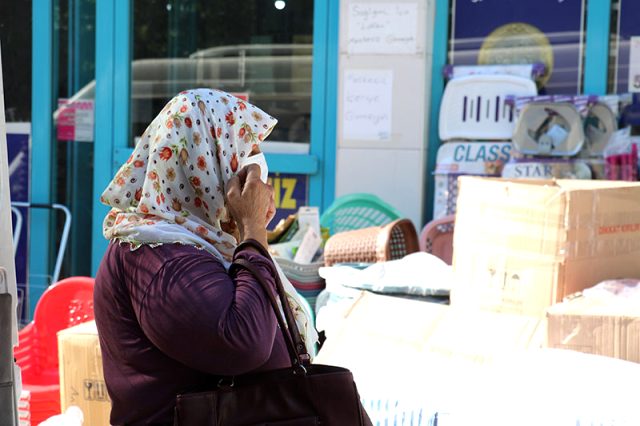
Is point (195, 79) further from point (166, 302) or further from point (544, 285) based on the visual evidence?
point (166, 302)

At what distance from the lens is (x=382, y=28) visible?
217 inches

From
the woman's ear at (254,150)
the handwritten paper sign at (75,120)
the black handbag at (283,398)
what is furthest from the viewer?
the handwritten paper sign at (75,120)

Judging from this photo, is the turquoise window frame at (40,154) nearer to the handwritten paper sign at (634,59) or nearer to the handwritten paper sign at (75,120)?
the handwritten paper sign at (75,120)

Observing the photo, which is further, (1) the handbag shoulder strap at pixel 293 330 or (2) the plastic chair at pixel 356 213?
(2) the plastic chair at pixel 356 213

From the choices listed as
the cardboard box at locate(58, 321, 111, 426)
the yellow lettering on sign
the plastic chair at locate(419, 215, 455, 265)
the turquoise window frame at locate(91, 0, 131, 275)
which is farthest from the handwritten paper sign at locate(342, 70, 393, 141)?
the cardboard box at locate(58, 321, 111, 426)

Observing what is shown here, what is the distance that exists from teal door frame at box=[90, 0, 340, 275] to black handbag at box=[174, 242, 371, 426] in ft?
12.5

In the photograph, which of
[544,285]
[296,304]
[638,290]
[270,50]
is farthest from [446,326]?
[270,50]

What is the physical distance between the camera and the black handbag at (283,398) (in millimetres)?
1895

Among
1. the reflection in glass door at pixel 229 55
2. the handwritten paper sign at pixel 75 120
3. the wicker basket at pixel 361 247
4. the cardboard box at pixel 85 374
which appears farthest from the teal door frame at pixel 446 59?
the cardboard box at pixel 85 374

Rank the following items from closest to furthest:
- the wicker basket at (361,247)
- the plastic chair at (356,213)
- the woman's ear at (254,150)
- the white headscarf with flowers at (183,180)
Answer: the white headscarf with flowers at (183,180) → the woman's ear at (254,150) → the wicker basket at (361,247) → the plastic chair at (356,213)

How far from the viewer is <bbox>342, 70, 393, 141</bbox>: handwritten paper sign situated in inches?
218

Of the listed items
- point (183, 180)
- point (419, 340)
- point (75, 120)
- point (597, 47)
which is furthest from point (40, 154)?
point (183, 180)

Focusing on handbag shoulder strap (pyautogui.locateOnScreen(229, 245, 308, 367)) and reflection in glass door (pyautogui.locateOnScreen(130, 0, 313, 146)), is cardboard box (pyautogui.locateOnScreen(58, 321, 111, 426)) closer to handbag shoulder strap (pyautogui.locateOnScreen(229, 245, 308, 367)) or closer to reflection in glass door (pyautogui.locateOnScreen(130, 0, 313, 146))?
handbag shoulder strap (pyautogui.locateOnScreen(229, 245, 308, 367))

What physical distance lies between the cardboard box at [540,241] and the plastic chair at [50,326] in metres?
1.55
